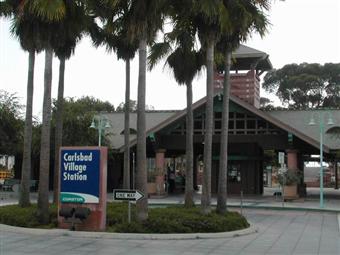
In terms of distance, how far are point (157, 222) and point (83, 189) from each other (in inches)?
108

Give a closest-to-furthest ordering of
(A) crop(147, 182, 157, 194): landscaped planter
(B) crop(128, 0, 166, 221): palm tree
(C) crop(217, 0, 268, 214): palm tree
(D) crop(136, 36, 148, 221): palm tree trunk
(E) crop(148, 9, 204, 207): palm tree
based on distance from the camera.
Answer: (B) crop(128, 0, 166, 221): palm tree
(D) crop(136, 36, 148, 221): palm tree trunk
(C) crop(217, 0, 268, 214): palm tree
(E) crop(148, 9, 204, 207): palm tree
(A) crop(147, 182, 157, 194): landscaped planter

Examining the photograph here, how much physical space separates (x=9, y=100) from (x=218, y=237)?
96.7 feet

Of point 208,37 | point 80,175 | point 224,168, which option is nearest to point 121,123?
point 224,168

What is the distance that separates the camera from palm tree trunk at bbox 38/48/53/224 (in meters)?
18.6

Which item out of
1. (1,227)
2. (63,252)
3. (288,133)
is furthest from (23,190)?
(288,133)

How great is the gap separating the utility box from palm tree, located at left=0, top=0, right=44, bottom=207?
3841 millimetres

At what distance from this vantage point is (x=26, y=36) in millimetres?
19250

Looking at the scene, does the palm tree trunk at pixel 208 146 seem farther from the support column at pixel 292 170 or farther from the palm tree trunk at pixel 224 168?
the support column at pixel 292 170

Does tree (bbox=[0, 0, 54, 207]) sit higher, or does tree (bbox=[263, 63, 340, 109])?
tree (bbox=[263, 63, 340, 109])

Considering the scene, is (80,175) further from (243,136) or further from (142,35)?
(243,136)

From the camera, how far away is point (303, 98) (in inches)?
3063

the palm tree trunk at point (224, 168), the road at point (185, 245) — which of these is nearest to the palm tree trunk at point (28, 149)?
the road at point (185, 245)

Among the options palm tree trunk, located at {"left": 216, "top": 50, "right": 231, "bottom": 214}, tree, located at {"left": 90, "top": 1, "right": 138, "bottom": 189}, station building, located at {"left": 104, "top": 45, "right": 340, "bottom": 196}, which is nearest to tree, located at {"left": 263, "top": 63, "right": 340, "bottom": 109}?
station building, located at {"left": 104, "top": 45, "right": 340, "bottom": 196}

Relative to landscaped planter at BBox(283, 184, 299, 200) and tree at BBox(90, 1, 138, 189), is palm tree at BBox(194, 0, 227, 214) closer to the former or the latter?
tree at BBox(90, 1, 138, 189)
